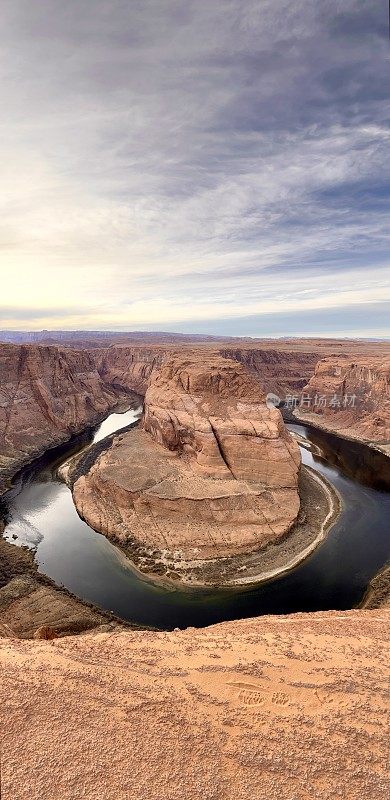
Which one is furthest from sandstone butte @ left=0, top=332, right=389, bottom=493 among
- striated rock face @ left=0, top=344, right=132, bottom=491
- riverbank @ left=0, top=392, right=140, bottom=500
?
riverbank @ left=0, top=392, right=140, bottom=500

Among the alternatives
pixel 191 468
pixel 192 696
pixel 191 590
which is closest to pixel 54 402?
pixel 191 468

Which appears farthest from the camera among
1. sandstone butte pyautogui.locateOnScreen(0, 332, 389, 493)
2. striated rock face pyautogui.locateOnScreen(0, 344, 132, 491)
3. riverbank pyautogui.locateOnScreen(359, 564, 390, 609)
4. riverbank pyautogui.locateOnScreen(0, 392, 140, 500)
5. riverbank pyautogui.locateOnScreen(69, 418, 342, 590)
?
sandstone butte pyautogui.locateOnScreen(0, 332, 389, 493)

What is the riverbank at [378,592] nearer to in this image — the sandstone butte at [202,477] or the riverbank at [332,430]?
the sandstone butte at [202,477]

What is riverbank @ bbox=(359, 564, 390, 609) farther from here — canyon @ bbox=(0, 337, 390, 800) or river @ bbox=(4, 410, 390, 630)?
river @ bbox=(4, 410, 390, 630)

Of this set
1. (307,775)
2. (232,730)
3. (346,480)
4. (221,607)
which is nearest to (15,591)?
(221,607)

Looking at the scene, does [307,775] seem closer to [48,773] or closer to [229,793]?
[229,793]

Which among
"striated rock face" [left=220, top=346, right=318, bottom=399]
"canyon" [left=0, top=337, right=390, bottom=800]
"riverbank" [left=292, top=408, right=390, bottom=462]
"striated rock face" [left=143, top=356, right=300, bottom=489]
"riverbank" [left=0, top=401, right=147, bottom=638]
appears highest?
"striated rock face" [left=220, top=346, right=318, bottom=399]

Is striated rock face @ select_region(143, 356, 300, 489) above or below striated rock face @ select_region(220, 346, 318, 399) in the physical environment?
below

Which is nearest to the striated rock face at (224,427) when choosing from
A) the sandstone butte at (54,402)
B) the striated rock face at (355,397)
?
the sandstone butte at (54,402)
